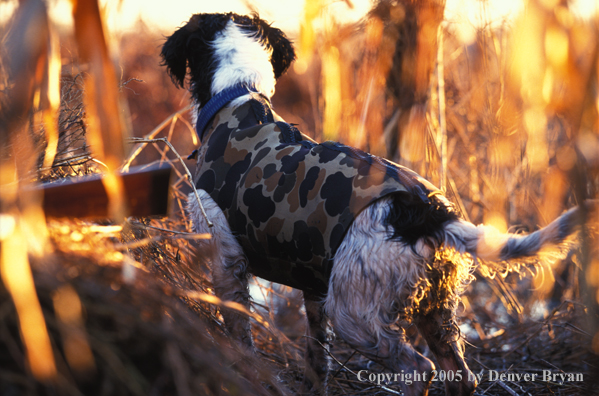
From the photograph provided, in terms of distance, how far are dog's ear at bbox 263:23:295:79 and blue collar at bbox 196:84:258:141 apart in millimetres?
456

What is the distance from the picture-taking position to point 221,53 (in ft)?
7.80

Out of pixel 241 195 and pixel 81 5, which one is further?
pixel 241 195

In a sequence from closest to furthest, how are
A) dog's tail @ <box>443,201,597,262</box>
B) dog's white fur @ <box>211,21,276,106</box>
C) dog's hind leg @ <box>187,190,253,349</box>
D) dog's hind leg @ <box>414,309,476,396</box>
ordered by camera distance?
dog's tail @ <box>443,201,597,262</box>
dog's hind leg @ <box>414,309,476,396</box>
dog's hind leg @ <box>187,190,253,349</box>
dog's white fur @ <box>211,21,276,106</box>

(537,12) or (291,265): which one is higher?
(537,12)

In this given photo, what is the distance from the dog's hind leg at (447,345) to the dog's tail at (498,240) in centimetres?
36

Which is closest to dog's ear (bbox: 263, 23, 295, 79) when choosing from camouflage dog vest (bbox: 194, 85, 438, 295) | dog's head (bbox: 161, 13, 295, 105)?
dog's head (bbox: 161, 13, 295, 105)

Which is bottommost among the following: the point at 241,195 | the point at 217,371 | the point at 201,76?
the point at 217,371

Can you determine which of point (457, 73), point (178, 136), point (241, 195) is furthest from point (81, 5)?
point (178, 136)

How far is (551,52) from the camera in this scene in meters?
0.80

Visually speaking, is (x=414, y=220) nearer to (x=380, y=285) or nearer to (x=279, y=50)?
(x=380, y=285)

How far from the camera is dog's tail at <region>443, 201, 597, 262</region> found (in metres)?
1.45

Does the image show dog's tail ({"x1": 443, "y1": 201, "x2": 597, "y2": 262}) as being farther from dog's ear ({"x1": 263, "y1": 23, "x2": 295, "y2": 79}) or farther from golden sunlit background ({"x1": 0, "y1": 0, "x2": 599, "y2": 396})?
dog's ear ({"x1": 263, "y1": 23, "x2": 295, "y2": 79})

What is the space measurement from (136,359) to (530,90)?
107 centimetres

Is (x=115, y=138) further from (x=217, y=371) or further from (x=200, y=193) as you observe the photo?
(x=200, y=193)
